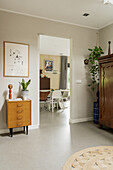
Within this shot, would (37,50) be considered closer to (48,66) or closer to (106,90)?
(106,90)

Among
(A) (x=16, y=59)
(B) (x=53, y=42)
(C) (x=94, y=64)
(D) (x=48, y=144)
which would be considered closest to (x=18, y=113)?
(D) (x=48, y=144)

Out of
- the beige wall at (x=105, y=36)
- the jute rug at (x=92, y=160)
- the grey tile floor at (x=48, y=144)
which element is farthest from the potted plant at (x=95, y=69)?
the jute rug at (x=92, y=160)

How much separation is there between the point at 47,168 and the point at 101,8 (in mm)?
3235

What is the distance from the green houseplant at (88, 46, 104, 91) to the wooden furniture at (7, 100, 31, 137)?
80.5 inches

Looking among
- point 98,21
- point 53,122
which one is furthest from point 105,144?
point 98,21

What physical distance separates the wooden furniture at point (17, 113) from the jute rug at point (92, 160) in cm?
135

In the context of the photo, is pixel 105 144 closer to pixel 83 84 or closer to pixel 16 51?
pixel 83 84

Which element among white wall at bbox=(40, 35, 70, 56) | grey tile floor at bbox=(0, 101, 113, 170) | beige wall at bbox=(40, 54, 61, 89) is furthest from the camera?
beige wall at bbox=(40, 54, 61, 89)

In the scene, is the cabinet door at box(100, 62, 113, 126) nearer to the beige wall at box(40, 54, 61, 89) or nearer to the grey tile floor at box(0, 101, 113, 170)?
the grey tile floor at box(0, 101, 113, 170)

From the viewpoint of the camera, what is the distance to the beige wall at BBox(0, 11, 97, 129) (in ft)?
11.4

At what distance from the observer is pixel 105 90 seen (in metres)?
3.57

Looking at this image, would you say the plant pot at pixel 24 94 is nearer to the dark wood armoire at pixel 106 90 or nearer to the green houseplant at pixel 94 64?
the dark wood armoire at pixel 106 90

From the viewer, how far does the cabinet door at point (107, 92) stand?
340cm

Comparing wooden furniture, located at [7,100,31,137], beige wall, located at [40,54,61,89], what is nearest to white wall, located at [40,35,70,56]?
beige wall, located at [40,54,61,89]
